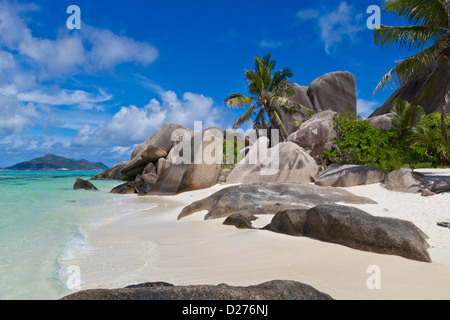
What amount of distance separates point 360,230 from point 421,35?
1192cm

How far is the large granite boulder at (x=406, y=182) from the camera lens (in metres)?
7.88

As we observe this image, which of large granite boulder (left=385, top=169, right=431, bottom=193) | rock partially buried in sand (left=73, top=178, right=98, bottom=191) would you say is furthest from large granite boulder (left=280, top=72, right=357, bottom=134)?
large granite boulder (left=385, top=169, right=431, bottom=193)

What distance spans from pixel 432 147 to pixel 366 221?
A: 608 inches

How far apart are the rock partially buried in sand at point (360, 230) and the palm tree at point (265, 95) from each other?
19.1 meters

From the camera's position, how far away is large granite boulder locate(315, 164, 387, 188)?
9758 millimetres

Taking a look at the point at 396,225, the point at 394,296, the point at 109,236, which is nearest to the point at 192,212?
the point at 109,236

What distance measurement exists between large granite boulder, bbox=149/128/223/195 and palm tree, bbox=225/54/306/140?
9.22 metres

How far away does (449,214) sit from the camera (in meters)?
5.20

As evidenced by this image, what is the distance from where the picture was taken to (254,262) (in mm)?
3223

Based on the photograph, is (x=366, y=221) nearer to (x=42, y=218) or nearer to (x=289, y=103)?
(x=42, y=218)

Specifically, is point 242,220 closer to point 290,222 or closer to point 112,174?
point 290,222

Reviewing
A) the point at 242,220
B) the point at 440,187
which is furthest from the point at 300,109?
the point at 242,220

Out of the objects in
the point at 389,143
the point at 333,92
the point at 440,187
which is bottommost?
the point at 440,187

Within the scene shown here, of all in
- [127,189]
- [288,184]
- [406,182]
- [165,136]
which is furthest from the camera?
[165,136]
